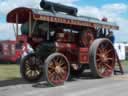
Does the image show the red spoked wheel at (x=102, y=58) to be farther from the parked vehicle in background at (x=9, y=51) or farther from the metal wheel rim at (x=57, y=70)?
the parked vehicle in background at (x=9, y=51)

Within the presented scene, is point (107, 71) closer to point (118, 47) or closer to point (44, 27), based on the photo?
point (44, 27)

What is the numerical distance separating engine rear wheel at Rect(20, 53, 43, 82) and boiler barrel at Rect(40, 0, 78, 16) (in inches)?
70.5

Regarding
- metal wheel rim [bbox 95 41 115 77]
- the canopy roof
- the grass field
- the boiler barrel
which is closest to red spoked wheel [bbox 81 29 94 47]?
the canopy roof

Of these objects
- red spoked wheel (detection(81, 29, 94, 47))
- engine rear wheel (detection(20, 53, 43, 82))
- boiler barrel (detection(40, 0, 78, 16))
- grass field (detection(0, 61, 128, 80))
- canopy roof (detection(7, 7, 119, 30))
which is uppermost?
boiler barrel (detection(40, 0, 78, 16))

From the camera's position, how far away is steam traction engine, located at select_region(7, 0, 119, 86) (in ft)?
40.2

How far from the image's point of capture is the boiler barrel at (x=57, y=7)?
41.9 feet

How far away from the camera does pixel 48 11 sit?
41.1 ft

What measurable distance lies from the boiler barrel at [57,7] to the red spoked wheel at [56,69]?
1670mm

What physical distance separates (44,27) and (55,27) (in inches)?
28.9

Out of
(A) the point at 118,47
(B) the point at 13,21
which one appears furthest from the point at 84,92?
(A) the point at 118,47

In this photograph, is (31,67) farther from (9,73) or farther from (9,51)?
(9,51)

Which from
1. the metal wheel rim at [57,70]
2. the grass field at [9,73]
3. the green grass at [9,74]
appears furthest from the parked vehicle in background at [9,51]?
the metal wheel rim at [57,70]

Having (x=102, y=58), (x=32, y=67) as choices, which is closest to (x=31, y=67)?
(x=32, y=67)

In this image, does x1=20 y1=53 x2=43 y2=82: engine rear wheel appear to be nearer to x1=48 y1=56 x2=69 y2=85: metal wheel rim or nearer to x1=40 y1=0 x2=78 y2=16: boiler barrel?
x1=48 y1=56 x2=69 y2=85: metal wheel rim
